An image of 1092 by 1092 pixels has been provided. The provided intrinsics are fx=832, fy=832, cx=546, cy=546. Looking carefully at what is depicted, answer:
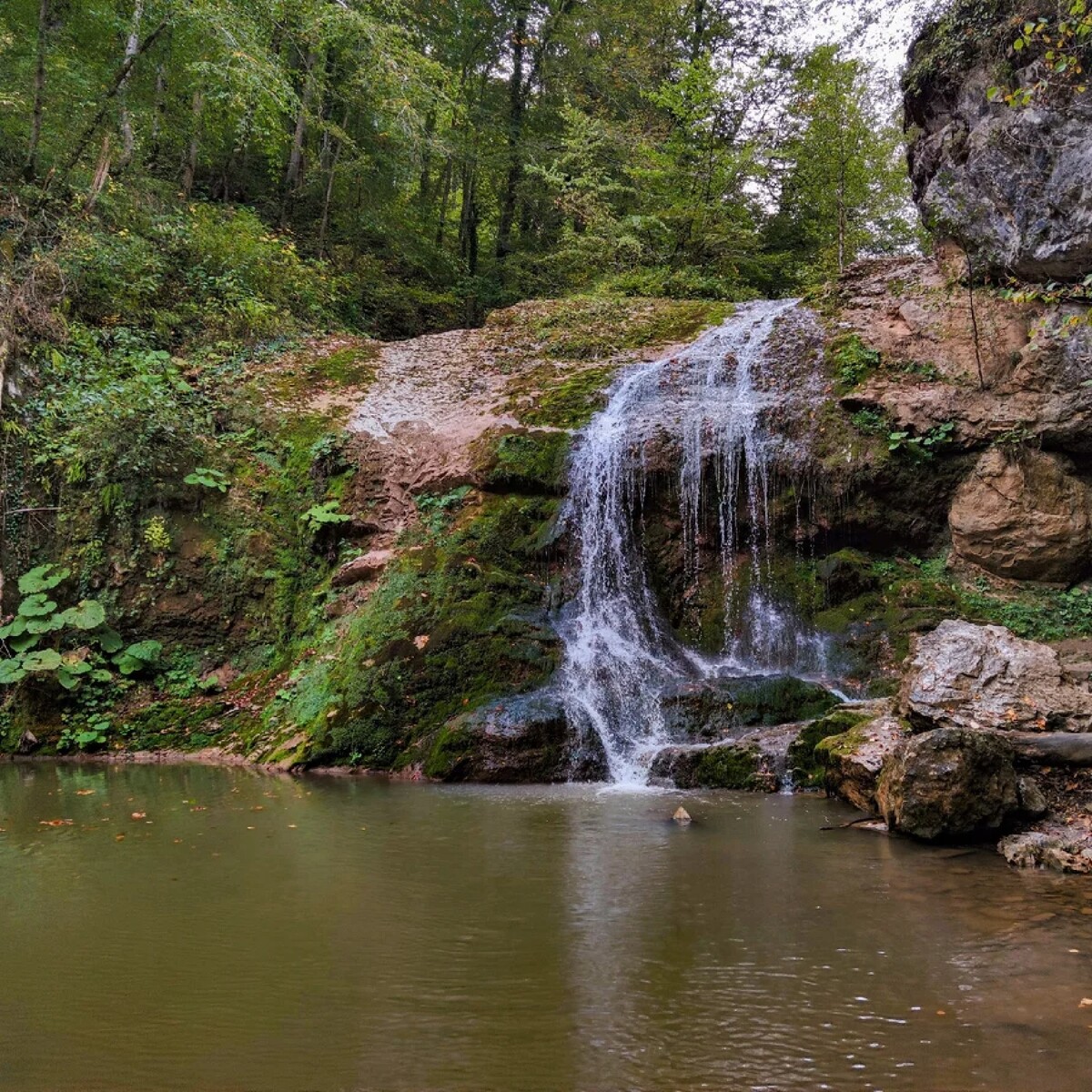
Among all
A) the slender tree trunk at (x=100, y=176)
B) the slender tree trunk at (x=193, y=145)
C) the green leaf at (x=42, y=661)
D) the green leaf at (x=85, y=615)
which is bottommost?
the green leaf at (x=42, y=661)

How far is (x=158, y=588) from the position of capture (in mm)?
10117

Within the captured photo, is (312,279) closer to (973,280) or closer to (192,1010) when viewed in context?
(973,280)

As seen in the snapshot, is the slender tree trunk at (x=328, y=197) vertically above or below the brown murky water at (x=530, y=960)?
above

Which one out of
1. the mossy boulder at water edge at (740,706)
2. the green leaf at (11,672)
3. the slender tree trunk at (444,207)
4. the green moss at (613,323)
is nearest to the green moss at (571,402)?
the green moss at (613,323)

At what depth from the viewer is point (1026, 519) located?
376 inches

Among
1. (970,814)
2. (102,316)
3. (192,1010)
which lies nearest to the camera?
(192,1010)

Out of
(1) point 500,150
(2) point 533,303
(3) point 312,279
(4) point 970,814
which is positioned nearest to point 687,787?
(4) point 970,814

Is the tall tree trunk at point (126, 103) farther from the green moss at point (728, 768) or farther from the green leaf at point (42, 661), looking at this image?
the green moss at point (728, 768)

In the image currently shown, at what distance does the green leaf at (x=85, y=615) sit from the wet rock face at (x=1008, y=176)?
455 inches

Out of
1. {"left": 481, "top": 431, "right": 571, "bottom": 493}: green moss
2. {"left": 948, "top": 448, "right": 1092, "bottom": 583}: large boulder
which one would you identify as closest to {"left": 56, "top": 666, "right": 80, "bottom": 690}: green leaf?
{"left": 481, "top": 431, "right": 571, "bottom": 493}: green moss

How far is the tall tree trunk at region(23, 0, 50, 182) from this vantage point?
1138 centimetres

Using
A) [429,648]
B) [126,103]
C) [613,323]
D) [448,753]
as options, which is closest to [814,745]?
[448,753]

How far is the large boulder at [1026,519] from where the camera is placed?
9461 mm

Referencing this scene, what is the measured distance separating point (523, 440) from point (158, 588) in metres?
4.85
